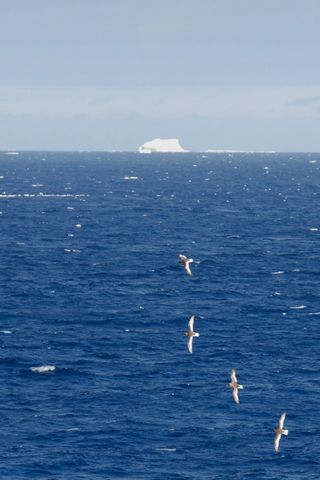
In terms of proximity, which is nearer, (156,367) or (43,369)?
(43,369)

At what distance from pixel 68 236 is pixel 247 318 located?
3213 inches

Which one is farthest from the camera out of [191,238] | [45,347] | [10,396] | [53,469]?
[191,238]

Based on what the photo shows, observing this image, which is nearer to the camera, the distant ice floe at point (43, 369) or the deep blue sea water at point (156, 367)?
the deep blue sea water at point (156, 367)

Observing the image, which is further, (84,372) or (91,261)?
(91,261)

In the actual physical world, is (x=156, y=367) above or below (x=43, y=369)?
below

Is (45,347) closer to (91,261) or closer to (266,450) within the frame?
(266,450)

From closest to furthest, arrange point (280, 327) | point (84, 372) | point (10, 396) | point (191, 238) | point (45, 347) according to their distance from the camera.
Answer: point (10, 396)
point (84, 372)
point (45, 347)
point (280, 327)
point (191, 238)

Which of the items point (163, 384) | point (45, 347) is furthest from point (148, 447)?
point (45, 347)

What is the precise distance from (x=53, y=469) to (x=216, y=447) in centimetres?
1233

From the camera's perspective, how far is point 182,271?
481 feet

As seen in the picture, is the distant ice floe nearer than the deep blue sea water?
No

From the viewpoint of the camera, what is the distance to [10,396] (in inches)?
3300

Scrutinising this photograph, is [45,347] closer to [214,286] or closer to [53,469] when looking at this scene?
[53,469]

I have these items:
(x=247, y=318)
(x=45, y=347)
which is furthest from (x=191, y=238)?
(x=45, y=347)
